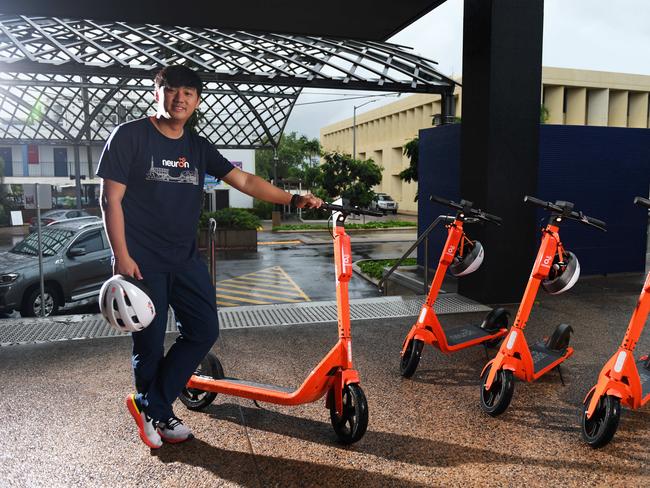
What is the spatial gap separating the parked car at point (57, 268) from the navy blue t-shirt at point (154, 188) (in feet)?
18.7

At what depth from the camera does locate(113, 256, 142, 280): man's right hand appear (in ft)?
9.11

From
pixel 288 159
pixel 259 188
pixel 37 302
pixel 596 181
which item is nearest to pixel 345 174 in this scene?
pixel 596 181

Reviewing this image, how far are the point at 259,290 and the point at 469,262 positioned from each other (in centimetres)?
699

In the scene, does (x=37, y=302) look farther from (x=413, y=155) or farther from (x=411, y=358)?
(x=413, y=155)

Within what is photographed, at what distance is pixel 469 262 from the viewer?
434cm

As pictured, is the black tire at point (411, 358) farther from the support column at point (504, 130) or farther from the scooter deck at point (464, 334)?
the support column at point (504, 130)

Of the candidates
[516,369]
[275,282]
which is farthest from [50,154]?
[516,369]

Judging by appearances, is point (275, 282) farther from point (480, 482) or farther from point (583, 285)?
point (480, 482)

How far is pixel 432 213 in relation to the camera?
10.3 meters

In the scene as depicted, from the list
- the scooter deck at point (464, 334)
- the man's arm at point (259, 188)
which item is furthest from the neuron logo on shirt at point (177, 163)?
the scooter deck at point (464, 334)

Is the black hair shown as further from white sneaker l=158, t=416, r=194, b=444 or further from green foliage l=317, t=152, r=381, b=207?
green foliage l=317, t=152, r=381, b=207

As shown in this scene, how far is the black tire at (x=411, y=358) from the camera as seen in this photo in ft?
13.8

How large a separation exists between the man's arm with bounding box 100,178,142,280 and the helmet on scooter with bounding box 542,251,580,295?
2527mm

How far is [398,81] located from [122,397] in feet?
45.0
